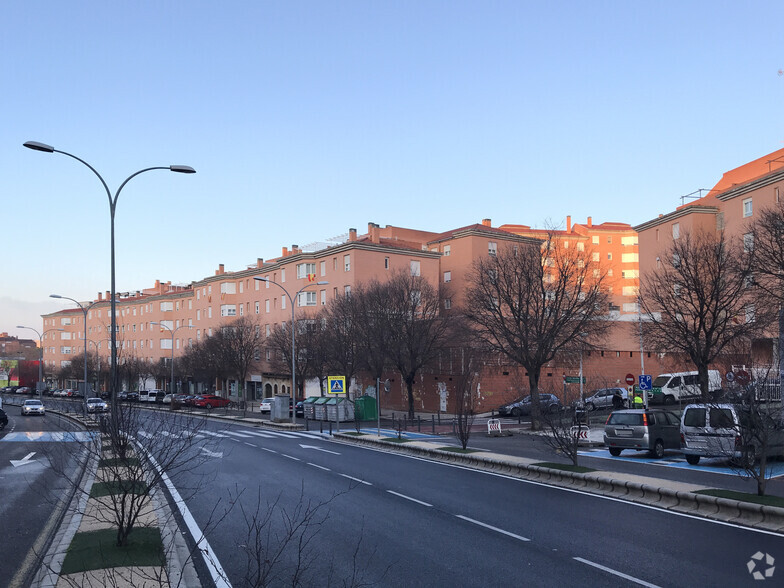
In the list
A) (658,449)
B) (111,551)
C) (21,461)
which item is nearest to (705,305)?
(658,449)

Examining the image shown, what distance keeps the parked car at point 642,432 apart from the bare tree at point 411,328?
65.4 ft

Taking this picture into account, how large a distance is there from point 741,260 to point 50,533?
33.4 meters

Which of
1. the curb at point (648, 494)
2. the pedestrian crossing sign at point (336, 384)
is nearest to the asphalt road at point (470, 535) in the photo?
the curb at point (648, 494)

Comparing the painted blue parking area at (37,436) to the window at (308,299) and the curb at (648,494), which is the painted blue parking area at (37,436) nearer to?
the curb at (648,494)

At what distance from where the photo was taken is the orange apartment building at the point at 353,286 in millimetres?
56406

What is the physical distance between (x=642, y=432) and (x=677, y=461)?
60.6 inches

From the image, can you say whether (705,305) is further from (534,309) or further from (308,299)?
(308,299)

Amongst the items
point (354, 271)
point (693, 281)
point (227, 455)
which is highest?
point (354, 271)

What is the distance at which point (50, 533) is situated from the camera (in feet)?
39.0

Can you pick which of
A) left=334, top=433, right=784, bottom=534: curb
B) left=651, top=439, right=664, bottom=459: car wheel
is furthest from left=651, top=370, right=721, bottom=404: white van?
left=334, top=433, right=784, bottom=534: curb

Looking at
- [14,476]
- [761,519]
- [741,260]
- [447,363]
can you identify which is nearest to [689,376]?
[741,260]

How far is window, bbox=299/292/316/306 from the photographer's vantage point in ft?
229

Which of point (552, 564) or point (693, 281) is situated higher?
point (693, 281)

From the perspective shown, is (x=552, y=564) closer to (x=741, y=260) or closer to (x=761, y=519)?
(x=761, y=519)
